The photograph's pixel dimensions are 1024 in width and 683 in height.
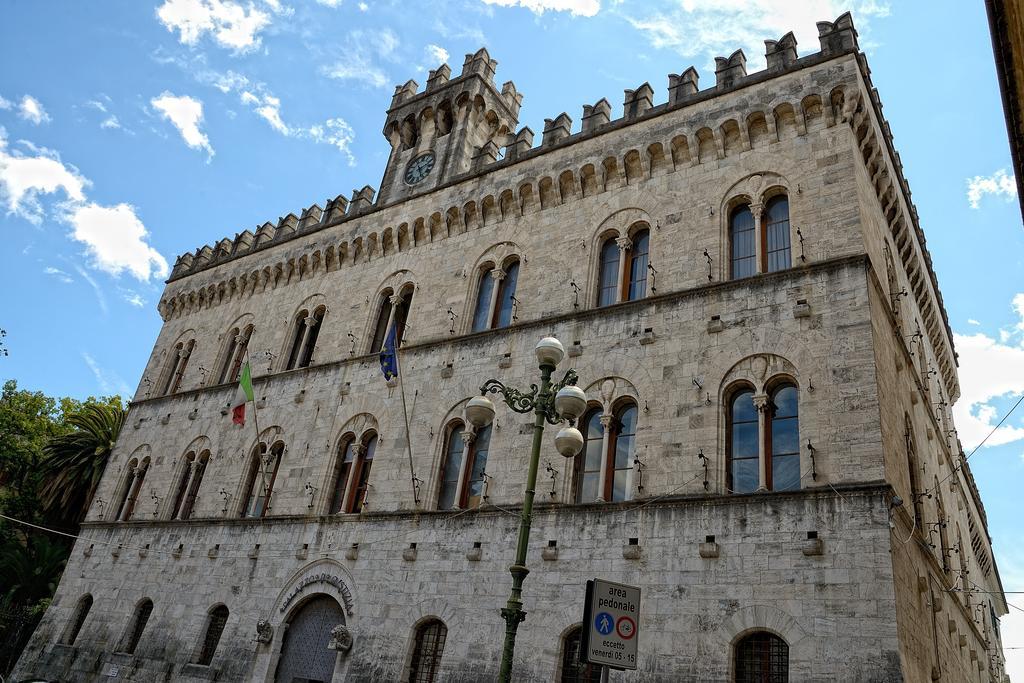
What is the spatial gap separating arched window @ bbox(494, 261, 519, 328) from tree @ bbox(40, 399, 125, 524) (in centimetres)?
1811

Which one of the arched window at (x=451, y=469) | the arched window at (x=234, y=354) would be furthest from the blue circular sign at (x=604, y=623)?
the arched window at (x=234, y=354)

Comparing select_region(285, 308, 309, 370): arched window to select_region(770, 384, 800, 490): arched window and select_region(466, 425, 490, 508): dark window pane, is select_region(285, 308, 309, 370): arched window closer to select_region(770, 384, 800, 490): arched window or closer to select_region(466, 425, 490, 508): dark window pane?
select_region(466, 425, 490, 508): dark window pane

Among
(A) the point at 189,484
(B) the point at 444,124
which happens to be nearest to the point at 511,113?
(B) the point at 444,124

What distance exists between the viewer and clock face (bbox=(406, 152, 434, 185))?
871 inches

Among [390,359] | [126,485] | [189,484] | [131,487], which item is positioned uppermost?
[390,359]

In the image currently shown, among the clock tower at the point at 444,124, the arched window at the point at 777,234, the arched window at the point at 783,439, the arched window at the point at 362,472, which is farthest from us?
the clock tower at the point at 444,124

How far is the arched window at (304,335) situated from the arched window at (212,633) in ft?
21.5

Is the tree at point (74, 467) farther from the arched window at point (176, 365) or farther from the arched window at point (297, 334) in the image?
the arched window at point (297, 334)

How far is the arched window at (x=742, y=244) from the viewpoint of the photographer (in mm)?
14365

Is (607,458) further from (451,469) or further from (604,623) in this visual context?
(604,623)

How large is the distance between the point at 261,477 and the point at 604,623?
14117mm

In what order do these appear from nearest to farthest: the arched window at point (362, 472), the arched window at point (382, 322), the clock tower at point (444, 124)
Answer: the arched window at point (362, 472), the arched window at point (382, 322), the clock tower at point (444, 124)

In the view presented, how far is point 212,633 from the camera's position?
1766 centimetres

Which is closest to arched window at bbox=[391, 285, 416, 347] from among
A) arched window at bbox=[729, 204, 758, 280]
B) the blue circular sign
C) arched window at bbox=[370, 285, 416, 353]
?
arched window at bbox=[370, 285, 416, 353]
